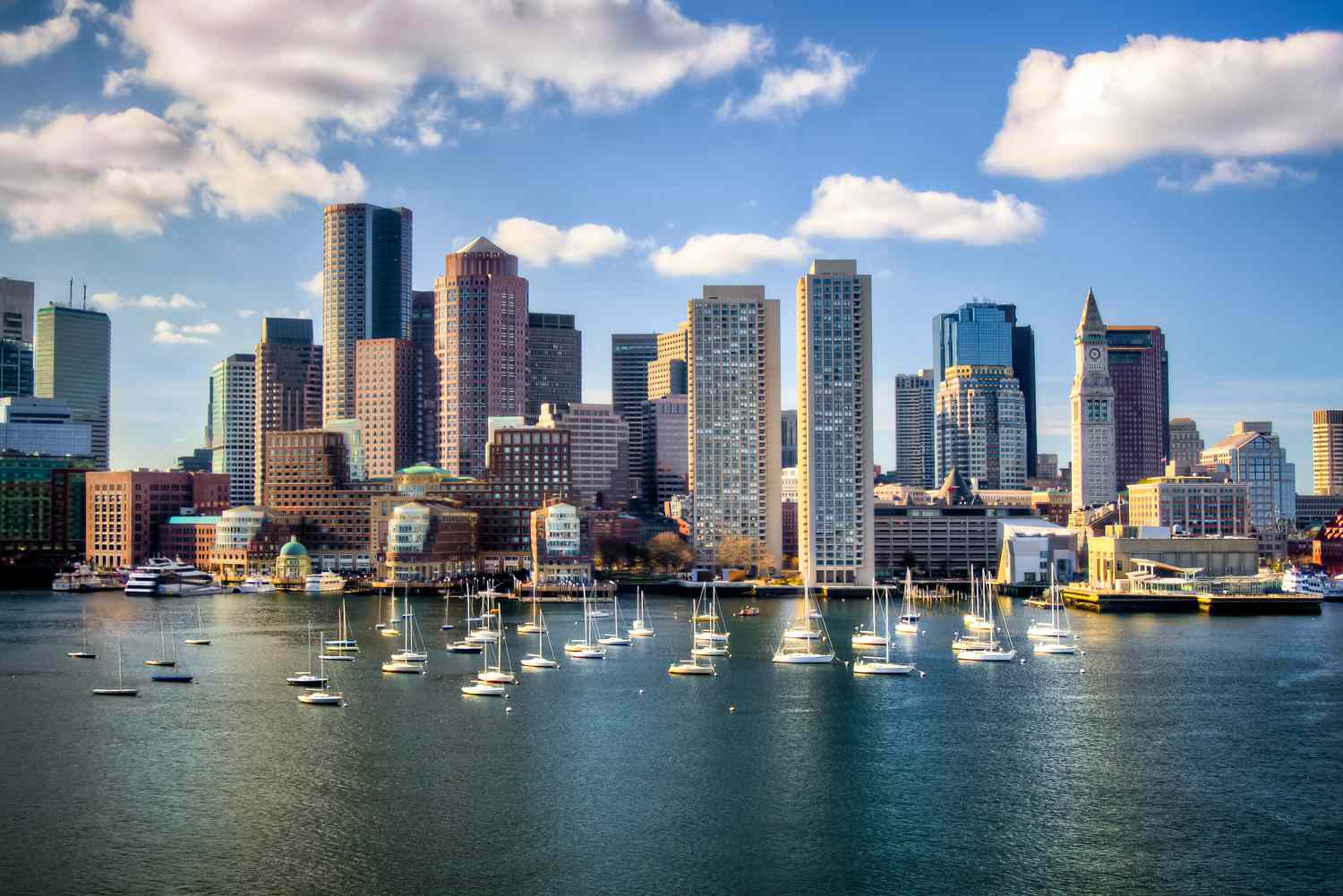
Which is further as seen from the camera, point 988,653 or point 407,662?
point 988,653

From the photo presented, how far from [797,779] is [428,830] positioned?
19787 mm

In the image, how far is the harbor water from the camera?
2203 inches

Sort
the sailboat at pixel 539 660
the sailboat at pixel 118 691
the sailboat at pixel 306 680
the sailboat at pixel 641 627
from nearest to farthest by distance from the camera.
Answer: the sailboat at pixel 118 691
the sailboat at pixel 306 680
the sailboat at pixel 539 660
the sailboat at pixel 641 627

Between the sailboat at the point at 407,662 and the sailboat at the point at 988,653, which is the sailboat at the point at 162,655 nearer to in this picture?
the sailboat at the point at 407,662

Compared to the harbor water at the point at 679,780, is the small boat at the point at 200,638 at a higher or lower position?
higher

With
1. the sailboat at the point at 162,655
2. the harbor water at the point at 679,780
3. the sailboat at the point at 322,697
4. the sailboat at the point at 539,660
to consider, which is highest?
the sailboat at the point at 162,655

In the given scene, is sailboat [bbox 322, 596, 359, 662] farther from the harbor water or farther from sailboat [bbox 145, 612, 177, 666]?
sailboat [bbox 145, 612, 177, 666]

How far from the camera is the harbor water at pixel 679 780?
56.0 metres

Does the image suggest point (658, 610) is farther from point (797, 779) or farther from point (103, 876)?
point (103, 876)

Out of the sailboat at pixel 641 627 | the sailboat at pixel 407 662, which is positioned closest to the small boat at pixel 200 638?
the sailboat at pixel 407 662

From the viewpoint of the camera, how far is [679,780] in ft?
229

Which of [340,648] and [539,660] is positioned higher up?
[340,648]

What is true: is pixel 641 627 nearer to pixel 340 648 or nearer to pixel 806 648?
pixel 806 648

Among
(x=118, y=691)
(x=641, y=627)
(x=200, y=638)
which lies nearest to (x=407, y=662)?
(x=118, y=691)
